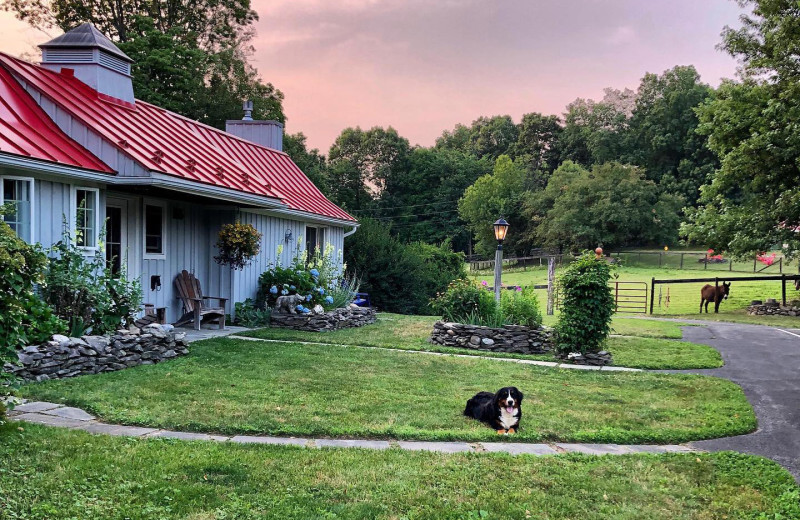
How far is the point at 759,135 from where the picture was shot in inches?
722

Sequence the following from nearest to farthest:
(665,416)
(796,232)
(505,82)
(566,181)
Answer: (665,416), (796,232), (505,82), (566,181)

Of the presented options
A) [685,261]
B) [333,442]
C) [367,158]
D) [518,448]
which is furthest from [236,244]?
[367,158]

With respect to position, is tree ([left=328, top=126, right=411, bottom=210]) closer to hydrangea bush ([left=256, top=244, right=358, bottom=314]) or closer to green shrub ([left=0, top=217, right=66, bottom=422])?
hydrangea bush ([left=256, top=244, right=358, bottom=314])

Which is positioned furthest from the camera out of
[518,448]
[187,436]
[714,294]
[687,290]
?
[687,290]

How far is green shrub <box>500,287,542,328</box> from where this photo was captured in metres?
10.7

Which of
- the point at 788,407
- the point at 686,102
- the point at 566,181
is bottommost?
the point at 788,407

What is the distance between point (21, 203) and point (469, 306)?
752 cm

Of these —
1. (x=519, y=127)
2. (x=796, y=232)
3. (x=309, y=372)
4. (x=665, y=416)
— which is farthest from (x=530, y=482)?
(x=519, y=127)

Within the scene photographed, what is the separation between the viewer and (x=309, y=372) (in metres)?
7.42

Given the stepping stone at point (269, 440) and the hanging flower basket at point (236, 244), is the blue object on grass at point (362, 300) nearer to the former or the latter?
the hanging flower basket at point (236, 244)

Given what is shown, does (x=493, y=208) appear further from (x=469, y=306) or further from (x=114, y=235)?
(x=114, y=235)

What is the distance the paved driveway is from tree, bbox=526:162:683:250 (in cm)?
2640

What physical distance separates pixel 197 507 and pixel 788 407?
6618 millimetres

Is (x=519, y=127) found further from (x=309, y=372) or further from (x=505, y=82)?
(x=309, y=372)
